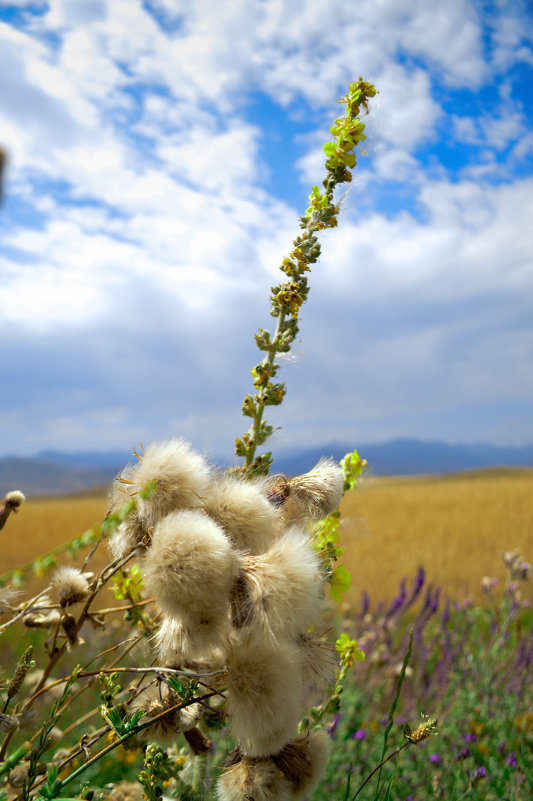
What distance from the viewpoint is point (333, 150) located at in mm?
1452

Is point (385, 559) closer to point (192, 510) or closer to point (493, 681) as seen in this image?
point (493, 681)

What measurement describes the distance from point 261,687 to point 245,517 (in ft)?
1.02

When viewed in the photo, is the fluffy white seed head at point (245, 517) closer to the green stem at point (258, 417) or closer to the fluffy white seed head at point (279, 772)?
the green stem at point (258, 417)

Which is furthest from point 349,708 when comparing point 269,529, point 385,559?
point 385,559

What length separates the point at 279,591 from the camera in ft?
3.23

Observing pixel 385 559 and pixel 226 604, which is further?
pixel 385 559

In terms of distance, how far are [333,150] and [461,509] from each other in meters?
16.6

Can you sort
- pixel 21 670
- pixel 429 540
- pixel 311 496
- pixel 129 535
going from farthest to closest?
pixel 429 540 < pixel 311 496 < pixel 129 535 < pixel 21 670

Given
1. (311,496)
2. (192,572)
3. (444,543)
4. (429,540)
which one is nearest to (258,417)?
(311,496)

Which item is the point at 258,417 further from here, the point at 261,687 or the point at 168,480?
the point at 261,687

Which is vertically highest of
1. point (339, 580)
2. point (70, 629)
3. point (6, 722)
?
point (339, 580)

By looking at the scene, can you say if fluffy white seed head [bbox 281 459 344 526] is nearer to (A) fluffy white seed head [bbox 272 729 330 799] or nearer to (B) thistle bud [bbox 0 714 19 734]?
(A) fluffy white seed head [bbox 272 729 330 799]

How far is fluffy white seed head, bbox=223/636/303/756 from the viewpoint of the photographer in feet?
3.38

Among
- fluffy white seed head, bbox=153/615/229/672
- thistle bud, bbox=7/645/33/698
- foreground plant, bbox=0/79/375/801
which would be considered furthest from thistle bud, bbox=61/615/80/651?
fluffy white seed head, bbox=153/615/229/672
